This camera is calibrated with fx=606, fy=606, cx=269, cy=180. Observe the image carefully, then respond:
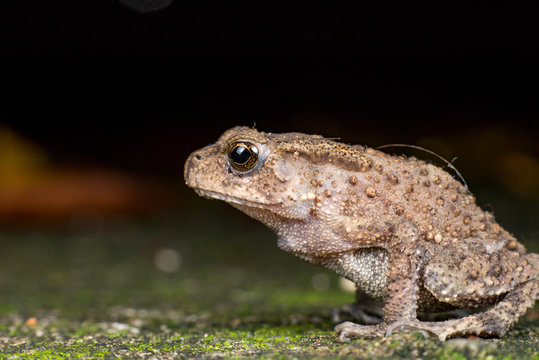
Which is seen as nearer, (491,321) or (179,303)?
(491,321)

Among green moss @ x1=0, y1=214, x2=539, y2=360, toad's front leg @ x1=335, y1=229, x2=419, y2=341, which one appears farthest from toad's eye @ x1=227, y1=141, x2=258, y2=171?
green moss @ x1=0, y1=214, x2=539, y2=360

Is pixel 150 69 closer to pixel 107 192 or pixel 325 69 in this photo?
pixel 107 192

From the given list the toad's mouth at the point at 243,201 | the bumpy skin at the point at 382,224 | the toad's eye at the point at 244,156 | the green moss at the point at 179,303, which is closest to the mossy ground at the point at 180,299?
the green moss at the point at 179,303

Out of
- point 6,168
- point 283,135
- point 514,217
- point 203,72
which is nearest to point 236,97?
point 203,72

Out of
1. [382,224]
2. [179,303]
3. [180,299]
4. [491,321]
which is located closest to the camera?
[491,321]

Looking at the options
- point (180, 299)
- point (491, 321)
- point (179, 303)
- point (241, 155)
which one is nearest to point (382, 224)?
point (491, 321)

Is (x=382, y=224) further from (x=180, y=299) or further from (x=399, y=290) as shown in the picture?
(x=180, y=299)

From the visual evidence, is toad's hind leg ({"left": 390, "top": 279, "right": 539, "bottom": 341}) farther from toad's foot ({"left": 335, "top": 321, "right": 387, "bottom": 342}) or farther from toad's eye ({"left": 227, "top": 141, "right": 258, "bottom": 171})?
toad's eye ({"left": 227, "top": 141, "right": 258, "bottom": 171})
